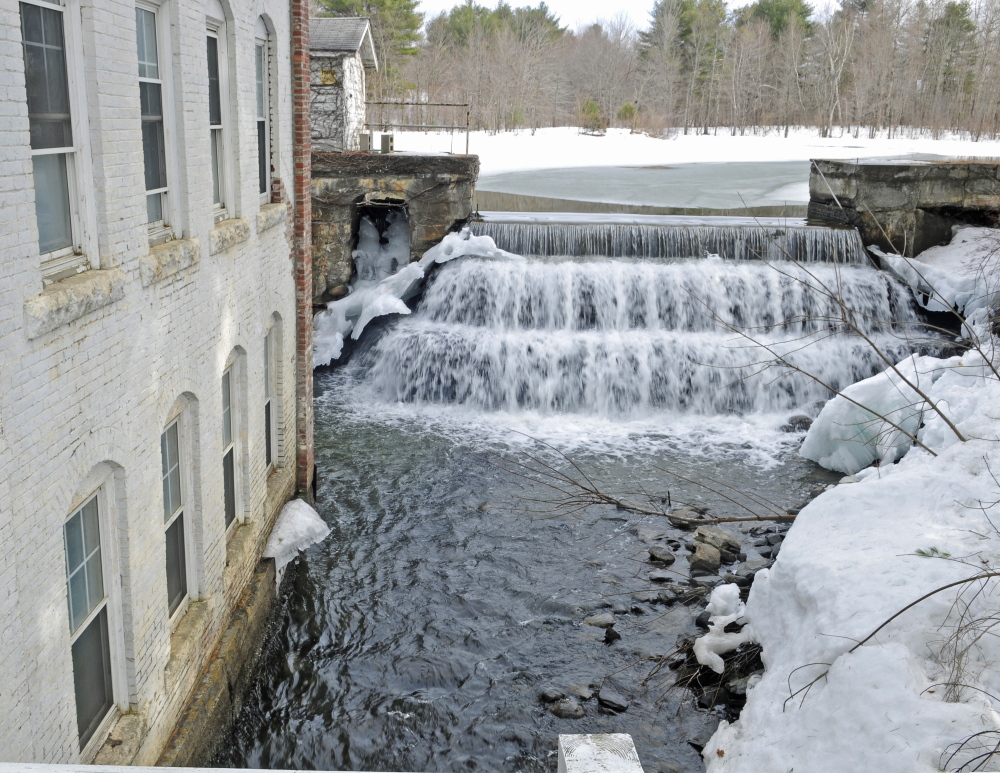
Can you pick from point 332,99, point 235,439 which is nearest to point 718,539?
point 235,439

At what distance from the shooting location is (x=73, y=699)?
4145mm

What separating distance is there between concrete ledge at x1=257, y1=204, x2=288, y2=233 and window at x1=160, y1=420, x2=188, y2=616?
2.48 metres

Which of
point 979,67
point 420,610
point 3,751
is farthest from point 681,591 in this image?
point 979,67

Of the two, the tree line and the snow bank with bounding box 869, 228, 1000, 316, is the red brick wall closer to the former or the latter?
the snow bank with bounding box 869, 228, 1000, 316

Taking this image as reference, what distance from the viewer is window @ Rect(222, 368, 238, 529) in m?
7.29

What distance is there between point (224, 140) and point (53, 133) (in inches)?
120

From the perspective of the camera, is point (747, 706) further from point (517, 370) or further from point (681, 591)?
point (517, 370)

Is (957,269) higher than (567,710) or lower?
higher

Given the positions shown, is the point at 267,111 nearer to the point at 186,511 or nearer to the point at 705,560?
the point at 186,511

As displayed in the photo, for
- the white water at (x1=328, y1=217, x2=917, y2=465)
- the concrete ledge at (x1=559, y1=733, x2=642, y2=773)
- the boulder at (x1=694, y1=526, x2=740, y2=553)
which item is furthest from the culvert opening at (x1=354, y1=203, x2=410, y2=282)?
the concrete ledge at (x1=559, y1=733, x2=642, y2=773)

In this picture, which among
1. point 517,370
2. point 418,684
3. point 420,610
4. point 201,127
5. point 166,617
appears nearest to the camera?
point 166,617

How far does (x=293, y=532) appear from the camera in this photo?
9.06m

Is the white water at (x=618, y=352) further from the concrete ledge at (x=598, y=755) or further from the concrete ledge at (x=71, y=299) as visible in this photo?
the concrete ledge at (x=598, y=755)

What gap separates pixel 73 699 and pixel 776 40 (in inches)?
2576
